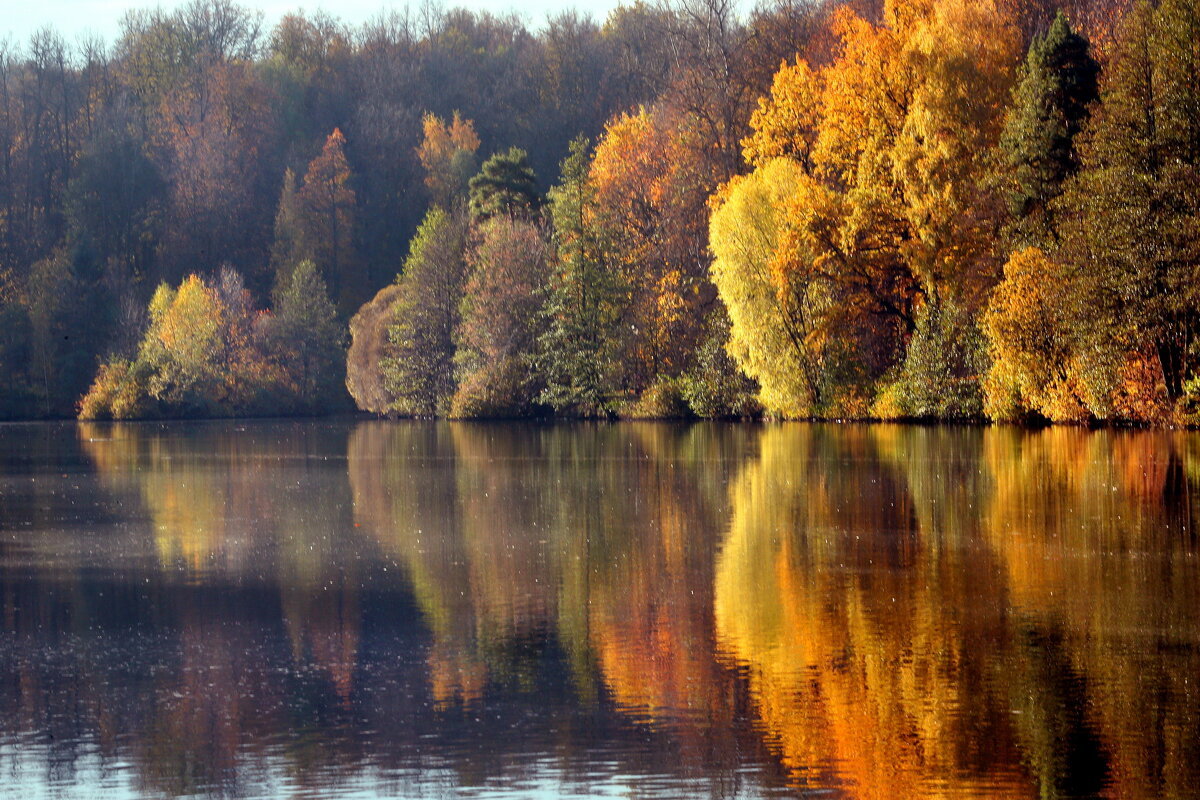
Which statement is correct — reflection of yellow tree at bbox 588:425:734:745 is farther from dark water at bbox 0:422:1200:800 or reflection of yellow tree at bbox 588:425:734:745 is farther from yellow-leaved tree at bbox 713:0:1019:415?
yellow-leaved tree at bbox 713:0:1019:415

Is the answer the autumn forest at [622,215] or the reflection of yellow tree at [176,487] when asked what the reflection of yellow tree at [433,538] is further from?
the autumn forest at [622,215]

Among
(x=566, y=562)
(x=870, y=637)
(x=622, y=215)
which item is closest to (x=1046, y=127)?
(x=622, y=215)

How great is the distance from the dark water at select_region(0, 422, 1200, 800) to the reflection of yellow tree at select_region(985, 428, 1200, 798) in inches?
1.6

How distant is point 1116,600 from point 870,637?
8.44ft

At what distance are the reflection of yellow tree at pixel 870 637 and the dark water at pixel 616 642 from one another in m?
0.03

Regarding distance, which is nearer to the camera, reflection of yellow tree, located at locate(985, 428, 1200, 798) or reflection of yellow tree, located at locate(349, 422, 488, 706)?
reflection of yellow tree, located at locate(985, 428, 1200, 798)

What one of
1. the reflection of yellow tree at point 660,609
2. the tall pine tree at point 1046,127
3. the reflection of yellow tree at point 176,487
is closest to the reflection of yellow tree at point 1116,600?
the reflection of yellow tree at point 660,609

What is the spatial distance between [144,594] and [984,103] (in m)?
34.4

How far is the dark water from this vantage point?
24.9ft

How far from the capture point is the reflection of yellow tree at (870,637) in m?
7.59

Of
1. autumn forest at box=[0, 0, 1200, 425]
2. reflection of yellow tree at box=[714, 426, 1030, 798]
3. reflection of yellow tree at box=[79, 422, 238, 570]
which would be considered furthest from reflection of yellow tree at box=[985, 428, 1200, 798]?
autumn forest at box=[0, 0, 1200, 425]

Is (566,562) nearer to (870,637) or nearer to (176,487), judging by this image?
(870,637)

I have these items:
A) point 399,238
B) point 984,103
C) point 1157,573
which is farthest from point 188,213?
point 1157,573

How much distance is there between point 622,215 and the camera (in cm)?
5784
